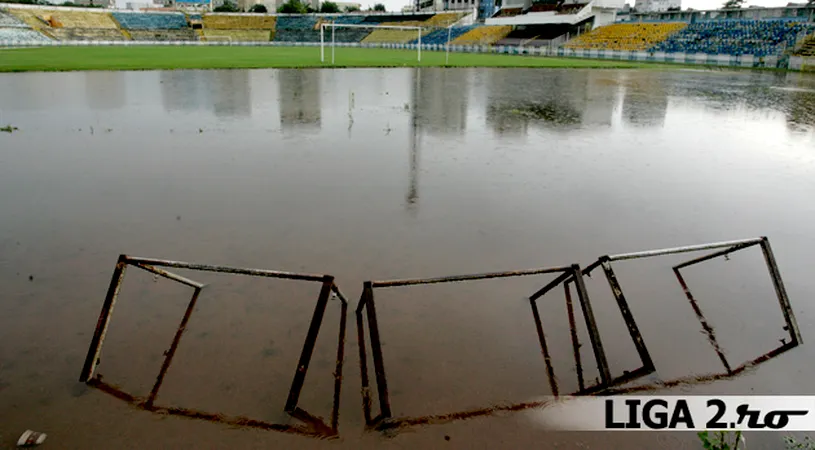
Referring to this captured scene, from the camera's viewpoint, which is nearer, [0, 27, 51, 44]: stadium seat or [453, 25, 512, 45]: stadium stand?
[0, 27, 51, 44]: stadium seat

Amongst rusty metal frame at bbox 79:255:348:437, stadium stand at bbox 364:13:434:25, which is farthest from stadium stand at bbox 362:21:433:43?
rusty metal frame at bbox 79:255:348:437

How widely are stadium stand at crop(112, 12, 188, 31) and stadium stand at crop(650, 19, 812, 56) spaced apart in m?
72.5

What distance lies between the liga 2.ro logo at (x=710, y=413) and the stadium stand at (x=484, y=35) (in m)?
69.5

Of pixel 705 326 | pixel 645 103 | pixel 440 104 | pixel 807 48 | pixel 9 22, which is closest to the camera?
pixel 705 326

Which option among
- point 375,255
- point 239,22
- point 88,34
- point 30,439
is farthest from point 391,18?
point 30,439

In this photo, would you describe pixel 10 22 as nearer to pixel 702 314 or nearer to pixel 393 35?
pixel 393 35

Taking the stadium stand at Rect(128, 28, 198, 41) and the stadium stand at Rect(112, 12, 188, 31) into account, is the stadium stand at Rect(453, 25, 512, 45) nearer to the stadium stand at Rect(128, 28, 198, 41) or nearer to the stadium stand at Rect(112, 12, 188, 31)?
the stadium stand at Rect(128, 28, 198, 41)

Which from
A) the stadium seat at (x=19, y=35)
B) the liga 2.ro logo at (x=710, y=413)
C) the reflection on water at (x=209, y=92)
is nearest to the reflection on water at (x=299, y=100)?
the reflection on water at (x=209, y=92)

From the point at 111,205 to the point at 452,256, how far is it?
15.1 feet

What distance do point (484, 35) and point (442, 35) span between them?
648cm

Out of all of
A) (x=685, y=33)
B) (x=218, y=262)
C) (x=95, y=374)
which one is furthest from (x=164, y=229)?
(x=685, y=33)

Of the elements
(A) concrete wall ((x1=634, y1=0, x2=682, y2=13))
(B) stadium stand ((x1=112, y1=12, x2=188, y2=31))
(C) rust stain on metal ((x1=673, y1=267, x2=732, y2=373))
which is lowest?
(C) rust stain on metal ((x1=673, y1=267, x2=732, y2=373))

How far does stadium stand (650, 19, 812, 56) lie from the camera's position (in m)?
42.0

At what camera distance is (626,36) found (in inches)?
2173
